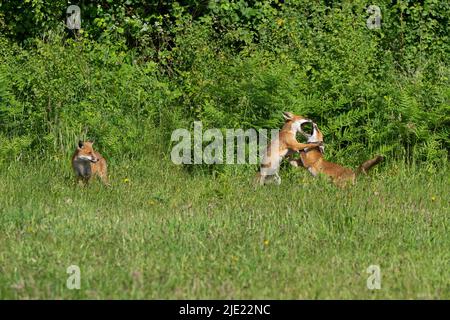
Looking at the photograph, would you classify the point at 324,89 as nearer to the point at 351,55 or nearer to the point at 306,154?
the point at 351,55

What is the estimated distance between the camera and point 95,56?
13.0 meters

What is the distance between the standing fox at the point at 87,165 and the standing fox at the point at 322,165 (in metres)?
2.30

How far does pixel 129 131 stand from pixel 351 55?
3.03 m

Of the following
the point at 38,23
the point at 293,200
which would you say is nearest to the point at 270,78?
the point at 293,200

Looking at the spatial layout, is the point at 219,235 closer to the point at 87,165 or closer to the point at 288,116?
the point at 87,165

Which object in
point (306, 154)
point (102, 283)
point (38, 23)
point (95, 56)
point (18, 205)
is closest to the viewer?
point (102, 283)

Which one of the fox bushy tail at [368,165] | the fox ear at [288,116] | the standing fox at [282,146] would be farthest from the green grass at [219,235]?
the fox ear at [288,116]

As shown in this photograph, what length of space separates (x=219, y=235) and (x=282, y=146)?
9.72 ft

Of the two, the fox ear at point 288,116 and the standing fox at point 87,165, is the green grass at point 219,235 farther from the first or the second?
the fox ear at point 288,116

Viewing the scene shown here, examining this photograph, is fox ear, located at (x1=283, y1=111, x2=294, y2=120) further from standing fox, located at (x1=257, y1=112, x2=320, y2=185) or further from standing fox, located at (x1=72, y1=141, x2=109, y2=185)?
standing fox, located at (x1=72, y1=141, x2=109, y2=185)

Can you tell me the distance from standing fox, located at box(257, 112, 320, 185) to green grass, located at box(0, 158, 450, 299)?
0.82ft

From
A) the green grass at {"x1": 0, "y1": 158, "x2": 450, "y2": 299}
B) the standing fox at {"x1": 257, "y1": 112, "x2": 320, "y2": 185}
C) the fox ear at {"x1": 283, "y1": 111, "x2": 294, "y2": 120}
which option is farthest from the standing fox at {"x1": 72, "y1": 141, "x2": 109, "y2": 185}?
the fox ear at {"x1": 283, "y1": 111, "x2": 294, "y2": 120}

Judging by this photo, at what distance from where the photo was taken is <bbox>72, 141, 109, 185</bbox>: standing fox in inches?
403

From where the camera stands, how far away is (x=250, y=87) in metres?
11.5
